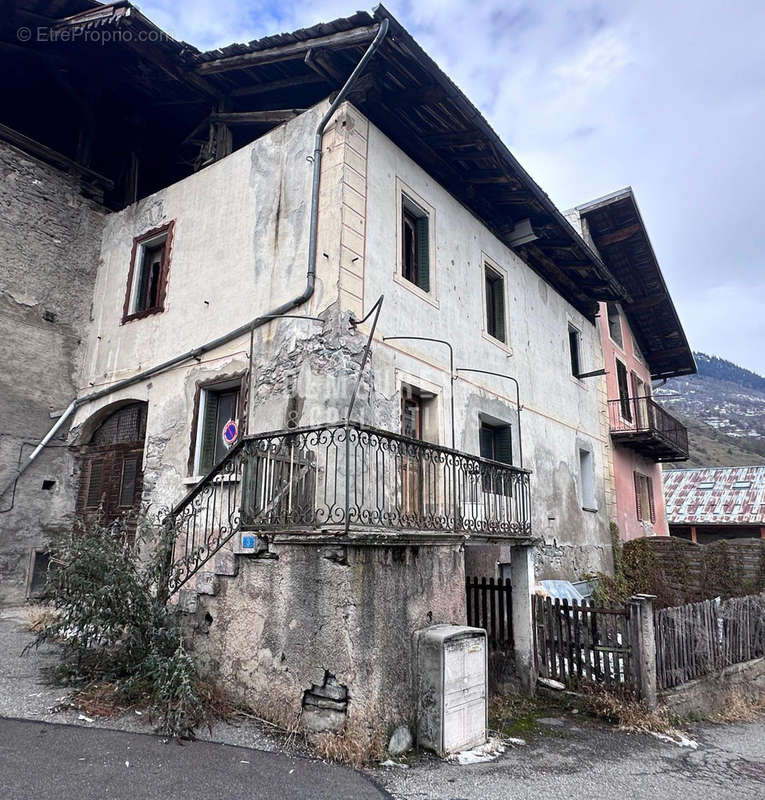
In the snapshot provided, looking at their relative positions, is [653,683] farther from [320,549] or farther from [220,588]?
[220,588]

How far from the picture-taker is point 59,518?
10.3m

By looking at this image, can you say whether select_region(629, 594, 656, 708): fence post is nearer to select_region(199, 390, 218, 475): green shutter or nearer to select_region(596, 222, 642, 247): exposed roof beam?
select_region(199, 390, 218, 475): green shutter

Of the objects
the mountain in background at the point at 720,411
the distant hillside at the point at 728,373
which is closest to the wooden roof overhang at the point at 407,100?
the mountain in background at the point at 720,411

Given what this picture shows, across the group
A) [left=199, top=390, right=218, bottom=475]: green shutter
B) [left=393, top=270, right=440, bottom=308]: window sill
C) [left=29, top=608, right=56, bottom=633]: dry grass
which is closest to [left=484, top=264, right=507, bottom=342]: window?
[left=393, top=270, right=440, bottom=308]: window sill

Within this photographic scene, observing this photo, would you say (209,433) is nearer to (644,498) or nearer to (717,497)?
(644,498)

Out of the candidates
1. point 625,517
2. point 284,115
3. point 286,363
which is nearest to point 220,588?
point 286,363

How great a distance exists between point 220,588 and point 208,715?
1.13m

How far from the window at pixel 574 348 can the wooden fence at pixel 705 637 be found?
691 cm

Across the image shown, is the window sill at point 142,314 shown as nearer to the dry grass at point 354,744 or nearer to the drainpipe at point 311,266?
the drainpipe at point 311,266

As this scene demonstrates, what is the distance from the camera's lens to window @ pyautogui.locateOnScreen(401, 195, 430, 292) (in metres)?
9.59

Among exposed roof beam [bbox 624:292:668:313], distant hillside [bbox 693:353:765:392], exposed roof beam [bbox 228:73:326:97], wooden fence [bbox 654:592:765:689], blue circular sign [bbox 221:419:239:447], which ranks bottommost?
wooden fence [bbox 654:592:765:689]

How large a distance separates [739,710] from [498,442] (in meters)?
5.39

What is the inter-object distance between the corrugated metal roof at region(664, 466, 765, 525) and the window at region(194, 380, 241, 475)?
22.3 m

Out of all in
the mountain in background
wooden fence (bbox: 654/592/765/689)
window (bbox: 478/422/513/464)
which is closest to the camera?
wooden fence (bbox: 654/592/765/689)
